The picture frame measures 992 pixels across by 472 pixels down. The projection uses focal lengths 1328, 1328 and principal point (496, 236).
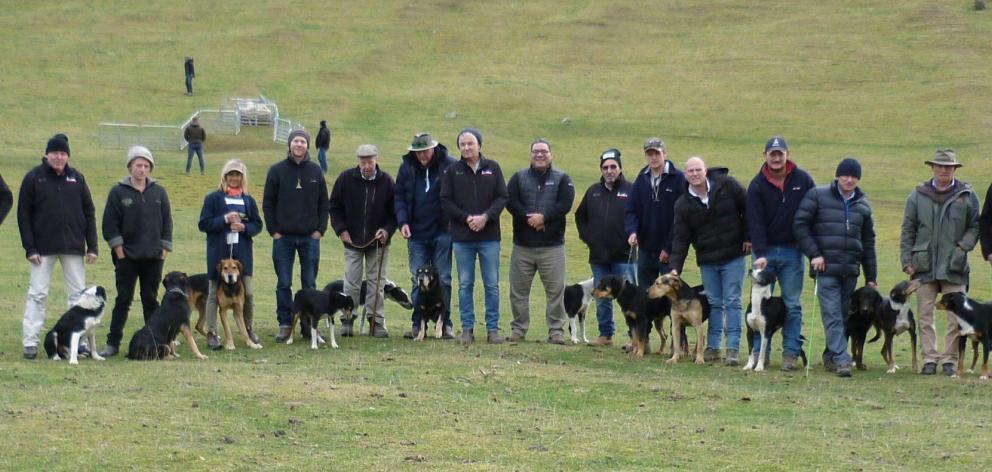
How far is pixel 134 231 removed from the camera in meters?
15.0

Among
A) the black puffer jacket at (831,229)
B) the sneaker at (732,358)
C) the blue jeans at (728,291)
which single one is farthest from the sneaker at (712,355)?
the black puffer jacket at (831,229)

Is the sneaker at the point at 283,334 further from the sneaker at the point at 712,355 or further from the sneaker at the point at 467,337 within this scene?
the sneaker at the point at 712,355

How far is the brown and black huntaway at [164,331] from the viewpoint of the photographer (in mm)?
14477

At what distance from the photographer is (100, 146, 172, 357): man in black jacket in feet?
49.1

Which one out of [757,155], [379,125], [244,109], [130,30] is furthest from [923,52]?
[130,30]

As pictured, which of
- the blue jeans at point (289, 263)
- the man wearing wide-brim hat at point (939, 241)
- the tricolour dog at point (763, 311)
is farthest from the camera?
the blue jeans at point (289, 263)

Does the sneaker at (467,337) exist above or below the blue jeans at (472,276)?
below

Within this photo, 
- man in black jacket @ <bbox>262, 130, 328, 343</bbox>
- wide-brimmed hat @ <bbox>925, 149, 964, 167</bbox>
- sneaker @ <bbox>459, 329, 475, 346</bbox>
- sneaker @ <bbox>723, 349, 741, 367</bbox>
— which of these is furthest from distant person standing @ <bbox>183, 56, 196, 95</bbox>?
wide-brimmed hat @ <bbox>925, 149, 964, 167</bbox>

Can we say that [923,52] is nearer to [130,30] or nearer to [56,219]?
[130,30]

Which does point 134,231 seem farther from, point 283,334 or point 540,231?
point 540,231

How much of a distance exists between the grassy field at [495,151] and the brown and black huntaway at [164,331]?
0.64 metres

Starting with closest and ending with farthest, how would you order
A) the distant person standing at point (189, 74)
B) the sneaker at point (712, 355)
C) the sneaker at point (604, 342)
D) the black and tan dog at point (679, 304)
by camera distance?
the black and tan dog at point (679, 304) → the sneaker at point (712, 355) → the sneaker at point (604, 342) → the distant person standing at point (189, 74)

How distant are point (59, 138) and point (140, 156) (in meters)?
0.90

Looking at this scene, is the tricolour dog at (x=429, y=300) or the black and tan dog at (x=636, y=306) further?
the tricolour dog at (x=429, y=300)
